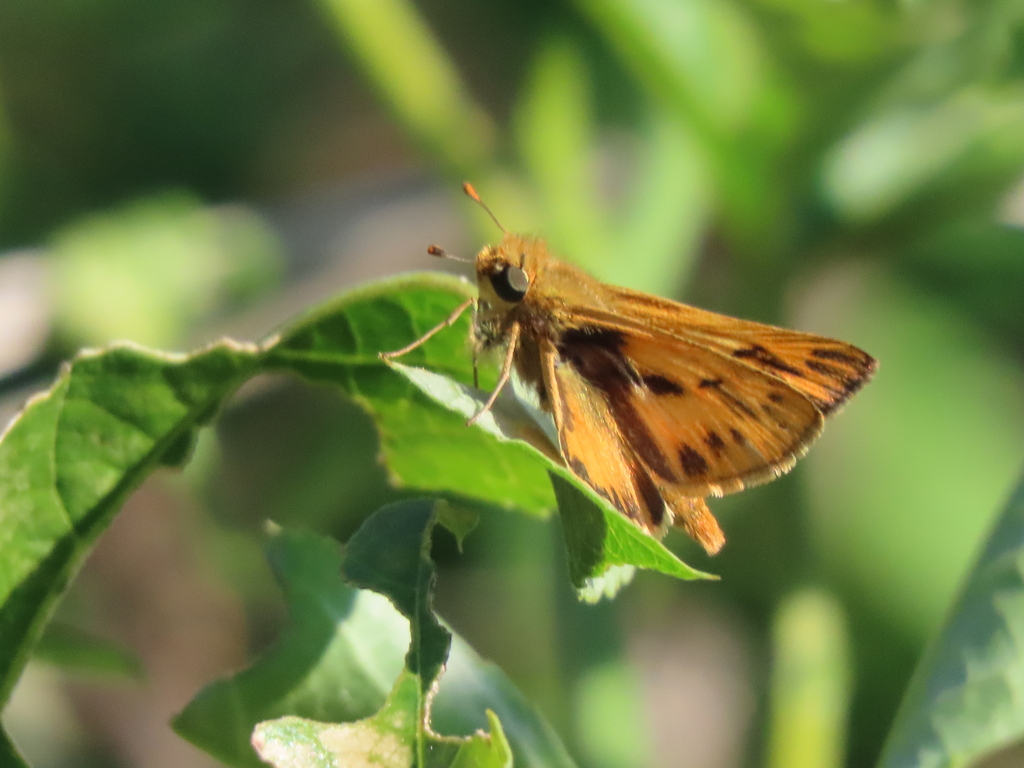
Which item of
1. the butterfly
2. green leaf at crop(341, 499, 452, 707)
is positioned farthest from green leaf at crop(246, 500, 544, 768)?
the butterfly

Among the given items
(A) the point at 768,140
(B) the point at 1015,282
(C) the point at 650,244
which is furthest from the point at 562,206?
(B) the point at 1015,282

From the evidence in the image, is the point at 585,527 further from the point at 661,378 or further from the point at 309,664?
the point at 661,378

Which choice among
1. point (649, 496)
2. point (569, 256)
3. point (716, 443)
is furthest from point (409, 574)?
point (569, 256)

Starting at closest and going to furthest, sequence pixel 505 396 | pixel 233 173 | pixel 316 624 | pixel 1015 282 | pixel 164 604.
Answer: pixel 316 624
pixel 505 396
pixel 164 604
pixel 1015 282
pixel 233 173

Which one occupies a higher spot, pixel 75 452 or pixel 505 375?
pixel 505 375

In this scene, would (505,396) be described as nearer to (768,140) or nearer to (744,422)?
(744,422)

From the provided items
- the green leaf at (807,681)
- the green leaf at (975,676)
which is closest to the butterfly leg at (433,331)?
the green leaf at (975,676)
